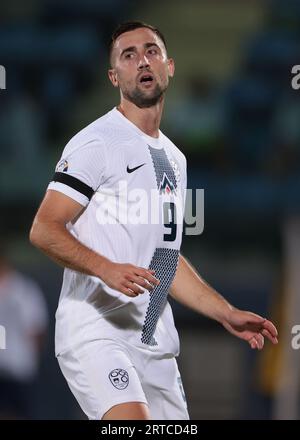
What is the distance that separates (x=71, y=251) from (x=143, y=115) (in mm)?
909

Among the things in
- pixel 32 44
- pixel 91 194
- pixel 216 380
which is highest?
pixel 32 44

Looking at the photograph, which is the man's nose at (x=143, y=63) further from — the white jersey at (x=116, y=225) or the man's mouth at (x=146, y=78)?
the white jersey at (x=116, y=225)

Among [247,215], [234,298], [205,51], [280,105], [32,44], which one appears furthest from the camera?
[205,51]

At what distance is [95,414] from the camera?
4738 millimetres

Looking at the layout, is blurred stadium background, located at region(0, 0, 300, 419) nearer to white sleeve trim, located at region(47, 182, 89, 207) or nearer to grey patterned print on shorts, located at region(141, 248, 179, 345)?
grey patterned print on shorts, located at region(141, 248, 179, 345)

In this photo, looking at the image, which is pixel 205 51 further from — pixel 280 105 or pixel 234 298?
pixel 234 298

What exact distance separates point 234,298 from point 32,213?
7.85ft

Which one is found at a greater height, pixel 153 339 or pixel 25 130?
pixel 25 130

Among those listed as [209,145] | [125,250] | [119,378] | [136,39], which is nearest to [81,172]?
[125,250]

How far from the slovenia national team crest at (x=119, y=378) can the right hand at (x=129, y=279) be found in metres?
0.46

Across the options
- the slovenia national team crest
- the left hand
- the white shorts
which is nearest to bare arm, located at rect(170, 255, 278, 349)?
the left hand

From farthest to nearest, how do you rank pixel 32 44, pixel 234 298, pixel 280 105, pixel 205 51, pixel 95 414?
pixel 205 51 → pixel 32 44 → pixel 280 105 → pixel 234 298 → pixel 95 414

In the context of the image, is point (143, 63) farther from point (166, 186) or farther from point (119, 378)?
point (119, 378)
